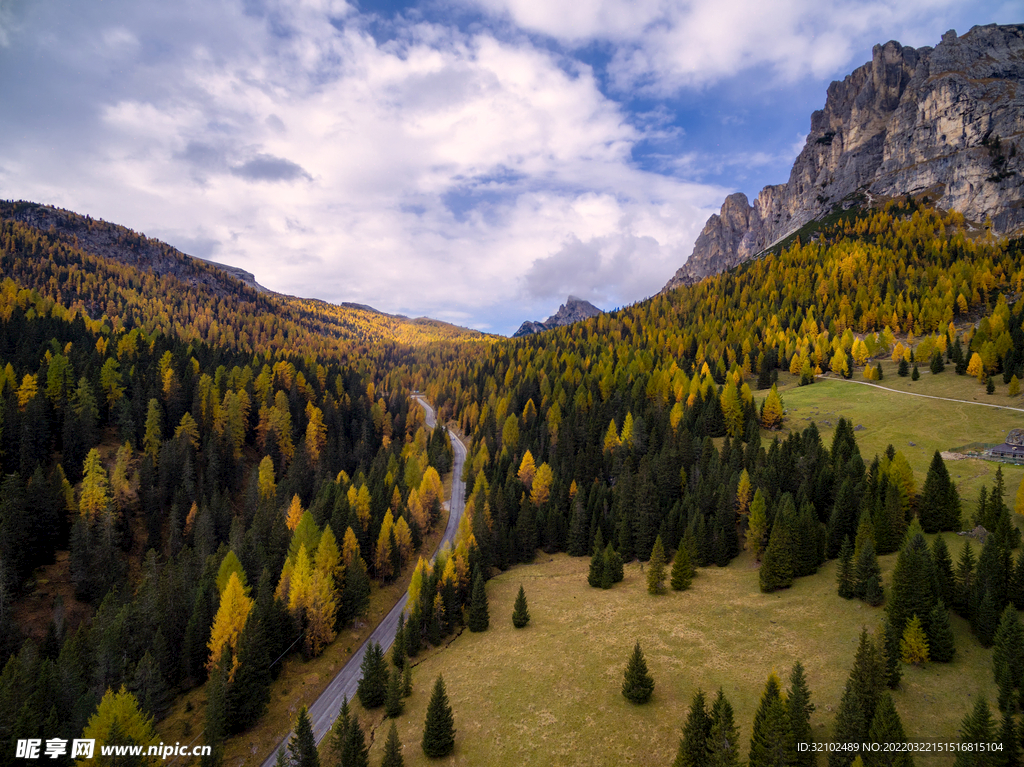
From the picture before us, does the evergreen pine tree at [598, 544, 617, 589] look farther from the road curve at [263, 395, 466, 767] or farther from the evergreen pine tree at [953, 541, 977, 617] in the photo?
the evergreen pine tree at [953, 541, 977, 617]

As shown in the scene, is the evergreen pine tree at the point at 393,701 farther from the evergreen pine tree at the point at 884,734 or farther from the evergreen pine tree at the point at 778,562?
the evergreen pine tree at the point at 778,562

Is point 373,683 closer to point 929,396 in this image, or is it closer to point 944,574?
point 944,574

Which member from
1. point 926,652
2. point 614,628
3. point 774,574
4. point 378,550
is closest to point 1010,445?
point 774,574

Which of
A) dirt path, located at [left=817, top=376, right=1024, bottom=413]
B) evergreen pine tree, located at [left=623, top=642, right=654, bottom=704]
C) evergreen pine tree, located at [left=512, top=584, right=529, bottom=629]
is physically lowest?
evergreen pine tree, located at [left=512, top=584, right=529, bottom=629]

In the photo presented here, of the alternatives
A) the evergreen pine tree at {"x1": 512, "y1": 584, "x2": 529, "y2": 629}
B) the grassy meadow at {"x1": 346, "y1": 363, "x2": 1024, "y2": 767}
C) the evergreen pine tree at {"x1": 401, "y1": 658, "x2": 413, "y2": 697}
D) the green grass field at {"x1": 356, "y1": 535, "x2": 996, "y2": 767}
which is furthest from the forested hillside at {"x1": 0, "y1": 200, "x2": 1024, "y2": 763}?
the evergreen pine tree at {"x1": 401, "y1": 658, "x2": 413, "y2": 697}

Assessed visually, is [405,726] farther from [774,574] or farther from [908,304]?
[908,304]

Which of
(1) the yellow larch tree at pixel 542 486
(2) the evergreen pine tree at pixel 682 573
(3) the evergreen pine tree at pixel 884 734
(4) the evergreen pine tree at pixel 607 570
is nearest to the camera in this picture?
(3) the evergreen pine tree at pixel 884 734

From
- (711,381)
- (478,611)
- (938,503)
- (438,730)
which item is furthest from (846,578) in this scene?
(711,381)

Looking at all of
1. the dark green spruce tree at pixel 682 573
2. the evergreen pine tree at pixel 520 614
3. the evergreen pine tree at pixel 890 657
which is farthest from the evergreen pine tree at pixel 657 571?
the evergreen pine tree at pixel 890 657
